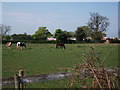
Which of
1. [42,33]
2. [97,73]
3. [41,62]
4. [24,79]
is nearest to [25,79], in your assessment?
[24,79]

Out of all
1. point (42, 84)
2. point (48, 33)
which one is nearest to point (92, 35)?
point (48, 33)

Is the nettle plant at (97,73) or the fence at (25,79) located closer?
the nettle plant at (97,73)

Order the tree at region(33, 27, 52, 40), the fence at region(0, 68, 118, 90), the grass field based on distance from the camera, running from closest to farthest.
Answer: the fence at region(0, 68, 118, 90)
the grass field
the tree at region(33, 27, 52, 40)

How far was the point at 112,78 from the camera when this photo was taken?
3717mm

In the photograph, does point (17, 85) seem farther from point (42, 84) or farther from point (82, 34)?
point (82, 34)

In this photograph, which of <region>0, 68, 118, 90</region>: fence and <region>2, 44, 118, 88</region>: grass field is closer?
<region>0, 68, 118, 90</region>: fence

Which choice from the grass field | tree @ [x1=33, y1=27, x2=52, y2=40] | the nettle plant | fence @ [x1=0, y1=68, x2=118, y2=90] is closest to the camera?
the nettle plant

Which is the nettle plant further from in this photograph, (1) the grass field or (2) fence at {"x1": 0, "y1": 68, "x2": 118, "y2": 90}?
(1) the grass field

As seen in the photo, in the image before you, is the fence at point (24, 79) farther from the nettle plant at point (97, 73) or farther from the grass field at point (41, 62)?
the grass field at point (41, 62)

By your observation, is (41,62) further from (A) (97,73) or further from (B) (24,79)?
(A) (97,73)

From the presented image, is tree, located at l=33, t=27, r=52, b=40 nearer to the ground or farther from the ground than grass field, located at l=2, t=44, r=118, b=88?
farther from the ground

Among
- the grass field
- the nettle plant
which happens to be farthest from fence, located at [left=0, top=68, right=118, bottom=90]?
the grass field

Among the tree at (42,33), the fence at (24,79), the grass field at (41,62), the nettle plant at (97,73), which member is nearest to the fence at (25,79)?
the fence at (24,79)

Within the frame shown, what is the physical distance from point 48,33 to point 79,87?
104m
